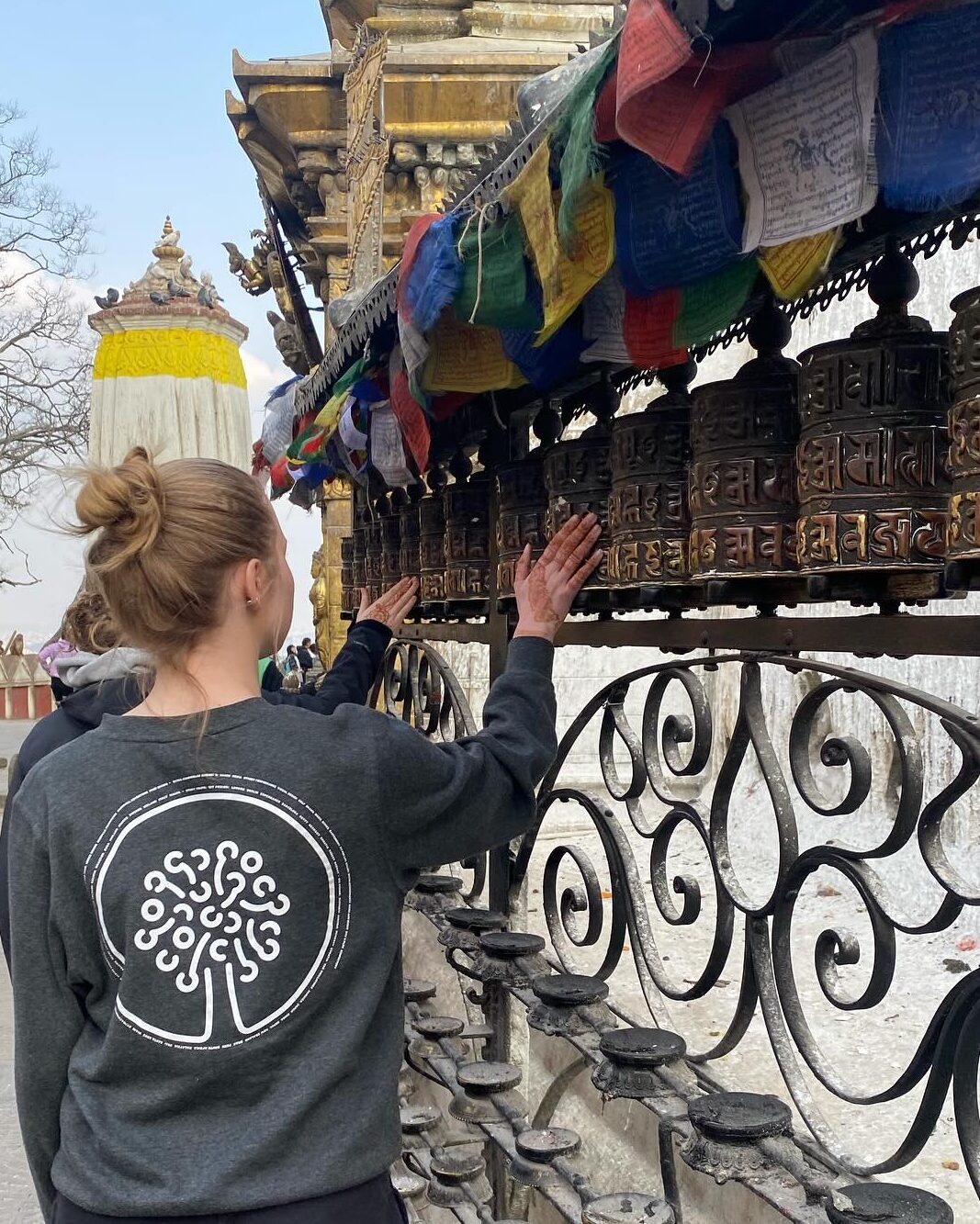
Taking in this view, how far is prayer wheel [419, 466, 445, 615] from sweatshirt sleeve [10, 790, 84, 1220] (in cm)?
194

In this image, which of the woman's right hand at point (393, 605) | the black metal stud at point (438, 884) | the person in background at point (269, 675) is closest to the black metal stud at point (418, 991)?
the black metal stud at point (438, 884)

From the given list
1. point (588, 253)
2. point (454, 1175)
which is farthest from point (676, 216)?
point (454, 1175)

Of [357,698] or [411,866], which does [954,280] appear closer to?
[357,698]

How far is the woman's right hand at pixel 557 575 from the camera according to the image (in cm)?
198

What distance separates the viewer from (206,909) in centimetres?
129

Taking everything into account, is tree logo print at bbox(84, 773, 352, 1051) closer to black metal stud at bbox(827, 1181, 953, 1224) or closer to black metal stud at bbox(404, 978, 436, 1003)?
black metal stud at bbox(827, 1181, 953, 1224)

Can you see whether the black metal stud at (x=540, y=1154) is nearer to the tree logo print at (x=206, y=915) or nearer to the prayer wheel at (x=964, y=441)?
the tree logo print at (x=206, y=915)

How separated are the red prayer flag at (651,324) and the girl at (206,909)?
78 centimetres

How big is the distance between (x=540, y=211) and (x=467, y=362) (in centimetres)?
75

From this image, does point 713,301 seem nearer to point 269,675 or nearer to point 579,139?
point 579,139

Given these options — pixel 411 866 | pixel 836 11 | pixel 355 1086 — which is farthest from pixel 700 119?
pixel 355 1086

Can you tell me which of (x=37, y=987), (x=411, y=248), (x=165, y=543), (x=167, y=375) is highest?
(x=167, y=375)

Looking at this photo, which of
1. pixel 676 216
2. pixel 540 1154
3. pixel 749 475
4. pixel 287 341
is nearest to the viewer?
pixel 676 216

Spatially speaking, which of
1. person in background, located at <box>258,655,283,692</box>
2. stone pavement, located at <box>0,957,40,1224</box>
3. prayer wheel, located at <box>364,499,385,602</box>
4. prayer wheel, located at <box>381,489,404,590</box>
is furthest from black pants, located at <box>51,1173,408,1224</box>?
person in background, located at <box>258,655,283,692</box>
